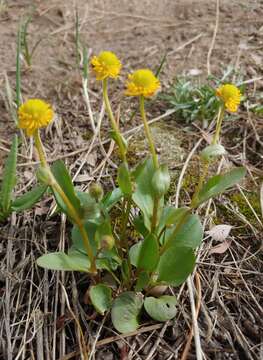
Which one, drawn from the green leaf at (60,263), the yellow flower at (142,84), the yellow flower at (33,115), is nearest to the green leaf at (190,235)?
the green leaf at (60,263)

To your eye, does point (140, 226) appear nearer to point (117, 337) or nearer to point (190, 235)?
point (190, 235)

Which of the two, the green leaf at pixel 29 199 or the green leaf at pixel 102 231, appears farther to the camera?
the green leaf at pixel 29 199

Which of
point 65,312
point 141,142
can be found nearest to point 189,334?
point 65,312

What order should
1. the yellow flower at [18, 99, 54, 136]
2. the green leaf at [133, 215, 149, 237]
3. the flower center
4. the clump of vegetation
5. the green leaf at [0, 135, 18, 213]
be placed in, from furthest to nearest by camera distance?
the clump of vegetation, the green leaf at [0, 135, 18, 213], the green leaf at [133, 215, 149, 237], the flower center, the yellow flower at [18, 99, 54, 136]

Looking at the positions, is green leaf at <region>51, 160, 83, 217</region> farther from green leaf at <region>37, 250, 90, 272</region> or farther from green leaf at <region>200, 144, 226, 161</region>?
green leaf at <region>200, 144, 226, 161</region>

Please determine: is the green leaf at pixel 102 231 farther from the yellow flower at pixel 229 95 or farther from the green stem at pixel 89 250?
the yellow flower at pixel 229 95

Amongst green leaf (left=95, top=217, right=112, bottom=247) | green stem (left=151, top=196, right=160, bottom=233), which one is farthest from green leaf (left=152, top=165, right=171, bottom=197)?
green leaf (left=95, top=217, right=112, bottom=247)

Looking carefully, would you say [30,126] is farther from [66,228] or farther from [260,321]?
[260,321]
